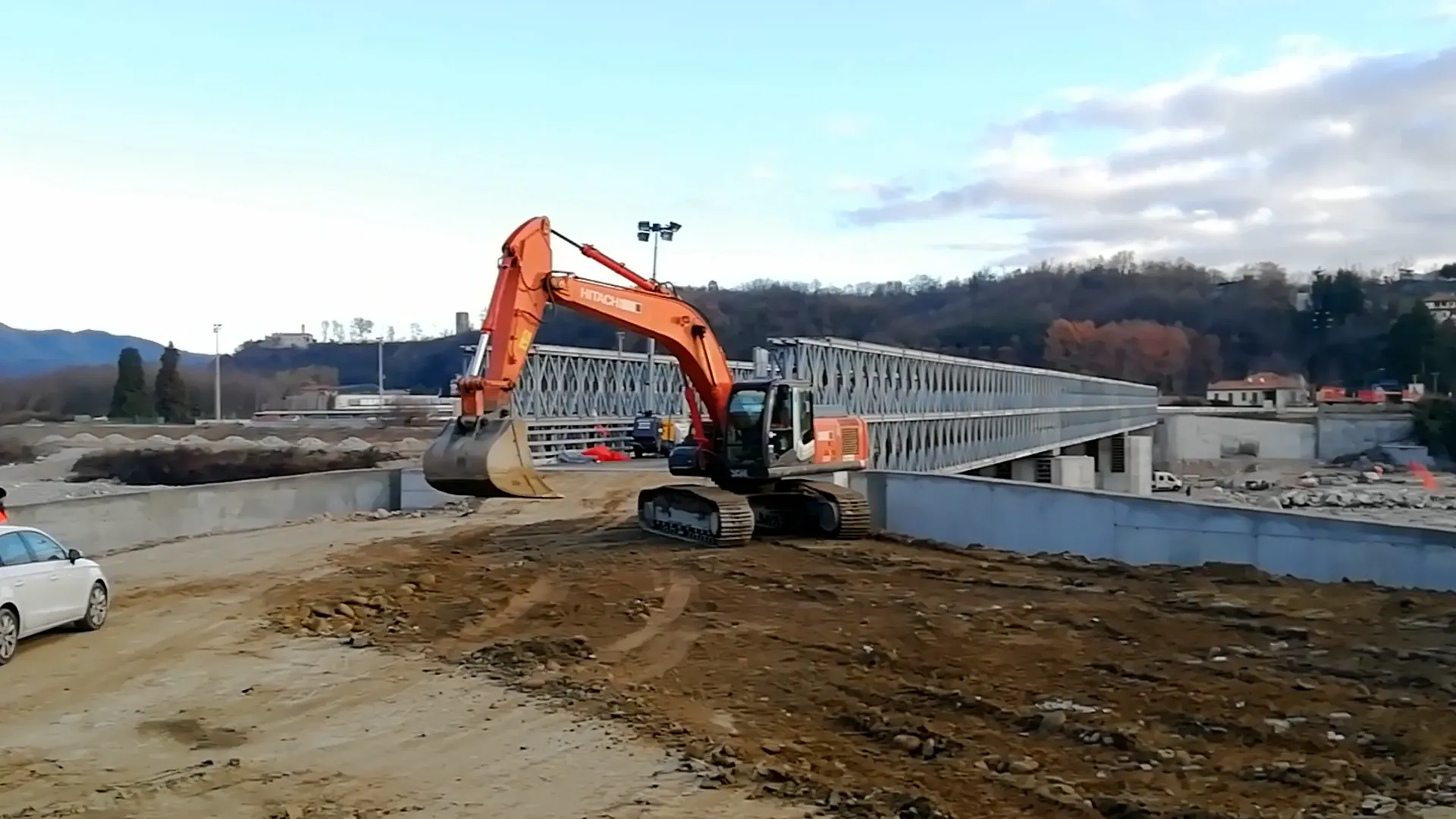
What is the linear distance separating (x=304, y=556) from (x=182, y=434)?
62.5m

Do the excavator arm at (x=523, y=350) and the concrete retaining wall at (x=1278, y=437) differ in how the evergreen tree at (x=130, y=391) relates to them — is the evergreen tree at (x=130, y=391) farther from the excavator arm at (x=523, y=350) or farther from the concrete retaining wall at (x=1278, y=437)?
the excavator arm at (x=523, y=350)

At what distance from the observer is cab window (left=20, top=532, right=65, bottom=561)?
12484 millimetres

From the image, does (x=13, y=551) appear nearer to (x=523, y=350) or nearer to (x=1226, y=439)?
(x=523, y=350)

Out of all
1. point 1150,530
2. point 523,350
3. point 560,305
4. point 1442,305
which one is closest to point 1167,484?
point 1150,530

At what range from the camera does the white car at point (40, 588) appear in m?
11.8

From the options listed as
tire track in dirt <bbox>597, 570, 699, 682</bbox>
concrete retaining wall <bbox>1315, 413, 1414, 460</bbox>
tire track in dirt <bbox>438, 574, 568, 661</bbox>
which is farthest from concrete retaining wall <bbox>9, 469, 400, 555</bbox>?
concrete retaining wall <bbox>1315, 413, 1414, 460</bbox>

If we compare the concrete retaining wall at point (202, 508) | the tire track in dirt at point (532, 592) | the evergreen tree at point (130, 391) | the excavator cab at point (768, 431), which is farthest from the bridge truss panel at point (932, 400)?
the evergreen tree at point (130, 391)

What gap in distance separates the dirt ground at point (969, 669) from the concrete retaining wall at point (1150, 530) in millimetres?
733

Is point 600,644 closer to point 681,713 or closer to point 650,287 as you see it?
point 681,713

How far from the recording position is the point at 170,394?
347 feet

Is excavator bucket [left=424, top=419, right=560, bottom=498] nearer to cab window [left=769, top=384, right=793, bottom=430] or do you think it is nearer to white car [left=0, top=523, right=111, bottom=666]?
white car [left=0, top=523, right=111, bottom=666]

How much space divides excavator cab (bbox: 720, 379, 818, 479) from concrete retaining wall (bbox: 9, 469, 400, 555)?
35.7 feet

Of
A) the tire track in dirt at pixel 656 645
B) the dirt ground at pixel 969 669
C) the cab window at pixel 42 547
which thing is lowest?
the tire track in dirt at pixel 656 645

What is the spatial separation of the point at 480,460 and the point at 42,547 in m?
5.42
